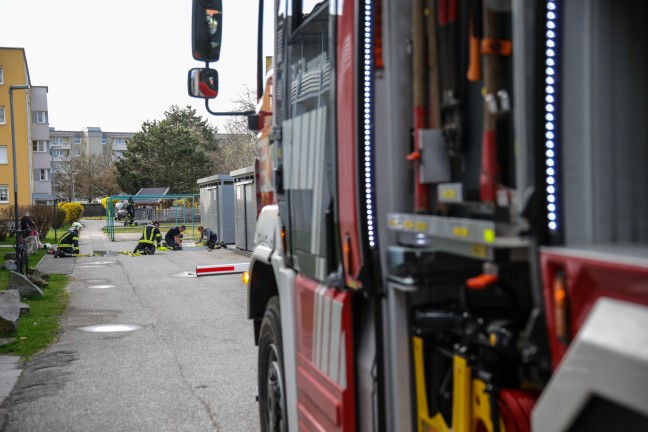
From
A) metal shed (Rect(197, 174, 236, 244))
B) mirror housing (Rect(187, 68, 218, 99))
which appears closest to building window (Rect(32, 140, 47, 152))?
metal shed (Rect(197, 174, 236, 244))

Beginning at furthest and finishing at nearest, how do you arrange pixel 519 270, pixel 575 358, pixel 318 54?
pixel 318 54
pixel 519 270
pixel 575 358

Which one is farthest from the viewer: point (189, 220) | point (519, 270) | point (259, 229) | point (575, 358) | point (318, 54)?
point (189, 220)

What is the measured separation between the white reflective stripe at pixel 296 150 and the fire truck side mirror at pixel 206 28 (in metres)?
1.01

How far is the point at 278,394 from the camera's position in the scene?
4.21 meters

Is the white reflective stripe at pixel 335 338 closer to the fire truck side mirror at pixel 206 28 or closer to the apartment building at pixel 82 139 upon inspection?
the fire truck side mirror at pixel 206 28

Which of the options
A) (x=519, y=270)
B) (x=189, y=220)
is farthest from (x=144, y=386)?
(x=189, y=220)

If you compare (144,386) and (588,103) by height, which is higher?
(588,103)

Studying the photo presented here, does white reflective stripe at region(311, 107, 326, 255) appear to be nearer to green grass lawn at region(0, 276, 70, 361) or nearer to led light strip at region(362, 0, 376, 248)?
led light strip at region(362, 0, 376, 248)

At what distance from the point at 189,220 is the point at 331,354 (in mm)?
50337

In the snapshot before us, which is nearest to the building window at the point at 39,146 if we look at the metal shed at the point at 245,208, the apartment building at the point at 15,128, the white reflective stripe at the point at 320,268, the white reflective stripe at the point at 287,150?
the apartment building at the point at 15,128

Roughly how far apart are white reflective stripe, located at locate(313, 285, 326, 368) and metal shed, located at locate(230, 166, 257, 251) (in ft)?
72.6

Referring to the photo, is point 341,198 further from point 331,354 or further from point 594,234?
point 594,234

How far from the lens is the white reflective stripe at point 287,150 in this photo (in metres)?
3.70

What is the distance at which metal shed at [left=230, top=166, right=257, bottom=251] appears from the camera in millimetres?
25984
